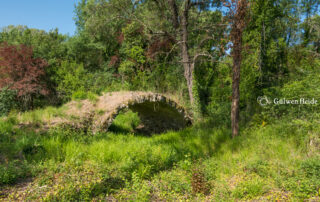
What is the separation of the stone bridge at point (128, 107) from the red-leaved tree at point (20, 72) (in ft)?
19.4

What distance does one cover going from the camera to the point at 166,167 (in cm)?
517

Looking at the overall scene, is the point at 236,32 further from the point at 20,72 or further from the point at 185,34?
the point at 20,72

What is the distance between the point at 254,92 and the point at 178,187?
6.81m

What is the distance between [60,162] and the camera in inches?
199

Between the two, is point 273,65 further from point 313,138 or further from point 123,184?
point 123,184

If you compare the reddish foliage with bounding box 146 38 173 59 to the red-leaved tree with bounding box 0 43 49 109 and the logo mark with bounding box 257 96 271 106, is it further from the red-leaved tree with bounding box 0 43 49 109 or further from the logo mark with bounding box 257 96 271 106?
the red-leaved tree with bounding box 0 43 49 109

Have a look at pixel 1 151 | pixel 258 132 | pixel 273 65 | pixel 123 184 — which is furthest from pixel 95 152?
pixel 273 65

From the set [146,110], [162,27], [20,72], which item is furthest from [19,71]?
[162,27]

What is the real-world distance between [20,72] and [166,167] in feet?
38.0

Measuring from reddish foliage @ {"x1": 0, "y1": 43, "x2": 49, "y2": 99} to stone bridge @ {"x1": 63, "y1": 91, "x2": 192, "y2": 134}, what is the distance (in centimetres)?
591

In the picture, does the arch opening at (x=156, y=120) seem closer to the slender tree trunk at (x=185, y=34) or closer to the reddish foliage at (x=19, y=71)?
the slender tree trunk at (x=185, y=34)

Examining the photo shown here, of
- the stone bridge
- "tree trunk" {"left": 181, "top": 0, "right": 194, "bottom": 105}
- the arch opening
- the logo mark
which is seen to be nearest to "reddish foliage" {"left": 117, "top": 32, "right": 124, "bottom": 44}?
"tree trunk" {"left": 181, "top": 0, "right": 194, "bottom": 105}

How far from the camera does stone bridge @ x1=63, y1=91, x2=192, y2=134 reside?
7536 millimetres

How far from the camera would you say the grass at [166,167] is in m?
3.84
